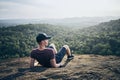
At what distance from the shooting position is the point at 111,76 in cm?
705

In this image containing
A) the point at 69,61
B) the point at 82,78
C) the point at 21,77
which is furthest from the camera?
the point at 69,61

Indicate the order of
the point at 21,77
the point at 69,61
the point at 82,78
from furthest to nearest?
1. the point at 69,61
2. the point at 21,77
3. the point at 82,78

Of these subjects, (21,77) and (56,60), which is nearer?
(21,77)

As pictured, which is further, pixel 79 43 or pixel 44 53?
pixel 79 43

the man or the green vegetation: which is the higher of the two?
the man

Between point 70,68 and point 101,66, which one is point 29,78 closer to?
point 70,68

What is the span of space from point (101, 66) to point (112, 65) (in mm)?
423

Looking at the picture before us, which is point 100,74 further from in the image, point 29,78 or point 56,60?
point 29,78

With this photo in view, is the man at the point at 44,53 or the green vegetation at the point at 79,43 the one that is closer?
the man at the point at 44,53

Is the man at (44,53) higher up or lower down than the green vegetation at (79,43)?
higher up

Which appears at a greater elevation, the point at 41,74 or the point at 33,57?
the point at 33,57

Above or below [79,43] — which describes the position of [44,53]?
above

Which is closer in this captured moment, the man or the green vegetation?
the man

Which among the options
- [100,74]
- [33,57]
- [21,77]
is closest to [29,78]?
[21,77]
